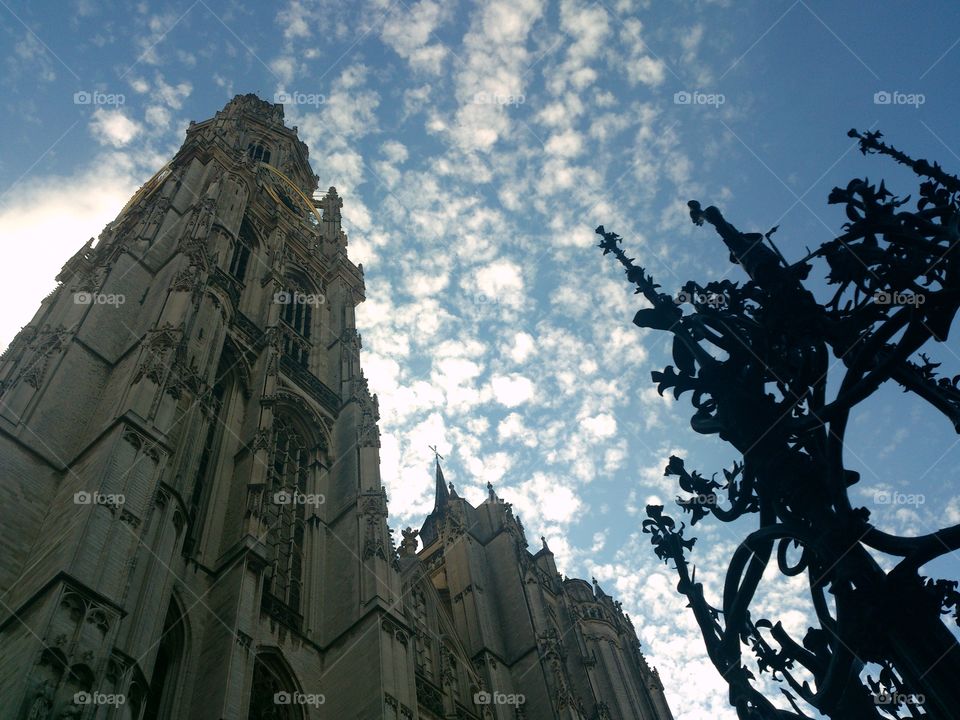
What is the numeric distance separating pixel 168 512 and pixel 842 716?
499 inches

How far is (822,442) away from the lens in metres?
4.54

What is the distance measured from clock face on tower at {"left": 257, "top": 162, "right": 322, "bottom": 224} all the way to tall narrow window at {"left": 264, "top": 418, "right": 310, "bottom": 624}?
17950 millimetres

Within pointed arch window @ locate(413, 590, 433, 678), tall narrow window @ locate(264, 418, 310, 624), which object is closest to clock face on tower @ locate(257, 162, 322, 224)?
tall narrow window @ locate(264, 418, 310, 624)

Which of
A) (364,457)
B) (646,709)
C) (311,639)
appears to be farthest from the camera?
(646,709)

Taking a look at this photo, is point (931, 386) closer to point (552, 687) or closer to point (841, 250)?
point (841, 250)

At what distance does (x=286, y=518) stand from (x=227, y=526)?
2.73m

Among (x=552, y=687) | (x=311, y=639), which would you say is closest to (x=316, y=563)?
(x=311, y=639)

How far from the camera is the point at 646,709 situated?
35.2 meters

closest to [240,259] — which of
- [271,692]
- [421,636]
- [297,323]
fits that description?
[297,323]

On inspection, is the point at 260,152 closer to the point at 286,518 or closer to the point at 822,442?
the point at 286,518

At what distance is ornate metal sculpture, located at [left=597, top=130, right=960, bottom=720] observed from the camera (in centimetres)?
381

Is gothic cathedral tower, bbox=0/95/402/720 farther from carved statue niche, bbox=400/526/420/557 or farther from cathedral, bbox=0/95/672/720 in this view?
carved statue niche, bbox=400/526/420/557

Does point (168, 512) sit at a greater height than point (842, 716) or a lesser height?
greater

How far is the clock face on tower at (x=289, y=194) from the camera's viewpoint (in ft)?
135
